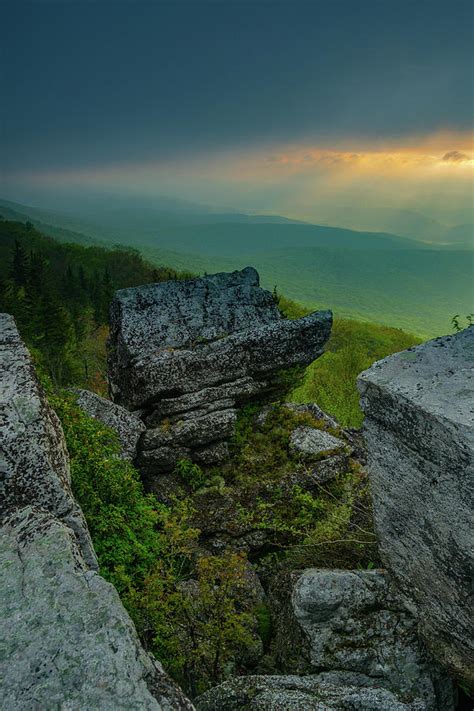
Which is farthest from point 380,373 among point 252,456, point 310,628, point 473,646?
point 252,456

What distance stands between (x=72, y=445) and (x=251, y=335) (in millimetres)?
8564

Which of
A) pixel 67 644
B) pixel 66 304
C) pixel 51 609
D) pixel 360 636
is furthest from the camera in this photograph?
pixel 66 304

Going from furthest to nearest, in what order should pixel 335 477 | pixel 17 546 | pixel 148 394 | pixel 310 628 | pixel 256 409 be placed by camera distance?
pixel 256 409 → pixel 148 394 → pixel 335 477 → pixel 310 628 → pixel 17 546

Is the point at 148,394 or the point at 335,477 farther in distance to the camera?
the point at 148,394

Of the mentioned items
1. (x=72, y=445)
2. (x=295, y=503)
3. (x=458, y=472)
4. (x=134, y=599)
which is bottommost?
(x=295, y=503)

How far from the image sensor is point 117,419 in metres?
14.3

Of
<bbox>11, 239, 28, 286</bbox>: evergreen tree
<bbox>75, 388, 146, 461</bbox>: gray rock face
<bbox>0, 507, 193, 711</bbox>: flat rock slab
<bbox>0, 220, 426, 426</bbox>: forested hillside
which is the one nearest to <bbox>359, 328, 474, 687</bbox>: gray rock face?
<bbox>0, 507, 193, 711</bbox>: flat rock slab

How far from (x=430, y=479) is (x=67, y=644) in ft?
15.9

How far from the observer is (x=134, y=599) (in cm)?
729

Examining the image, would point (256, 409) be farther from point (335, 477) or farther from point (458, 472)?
point (458, 472)

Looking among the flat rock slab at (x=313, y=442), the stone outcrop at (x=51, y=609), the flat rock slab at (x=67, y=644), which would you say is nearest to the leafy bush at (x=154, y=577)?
the stone outcrop at (x=51, y=609)

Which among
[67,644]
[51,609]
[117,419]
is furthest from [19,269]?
[67,644]

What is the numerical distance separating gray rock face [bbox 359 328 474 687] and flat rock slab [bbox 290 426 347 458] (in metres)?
6.85

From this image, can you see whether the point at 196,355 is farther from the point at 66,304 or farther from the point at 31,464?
the point at 66,304
